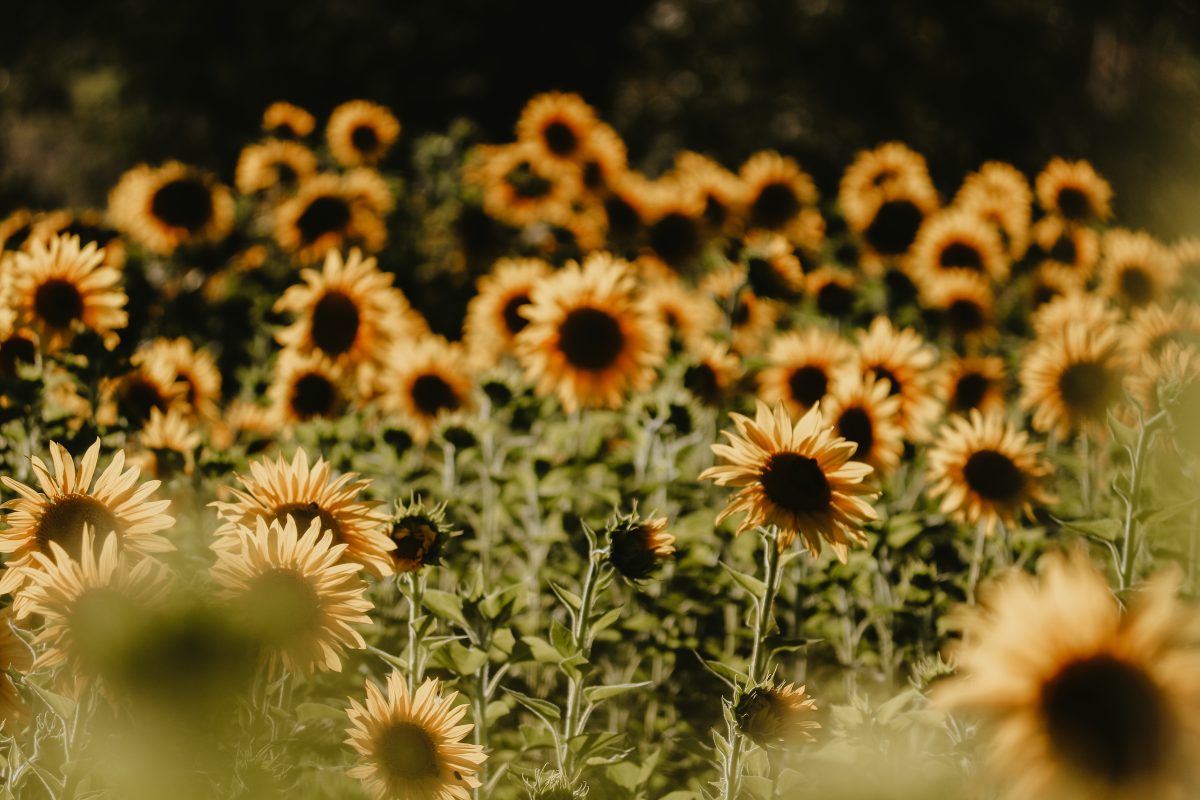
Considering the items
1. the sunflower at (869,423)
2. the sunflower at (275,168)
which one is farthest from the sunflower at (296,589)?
the sunflower at (275,168)

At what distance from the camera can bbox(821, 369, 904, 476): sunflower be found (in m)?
2.59

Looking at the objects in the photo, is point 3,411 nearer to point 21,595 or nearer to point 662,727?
point 21,595

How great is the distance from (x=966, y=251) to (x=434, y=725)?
11.8 ft

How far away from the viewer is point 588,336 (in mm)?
3152

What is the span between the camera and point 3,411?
238cm

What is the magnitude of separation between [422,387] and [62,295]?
118 centimetres

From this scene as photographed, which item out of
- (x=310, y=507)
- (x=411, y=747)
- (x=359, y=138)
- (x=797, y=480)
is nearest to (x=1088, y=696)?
(x=797, y=480)

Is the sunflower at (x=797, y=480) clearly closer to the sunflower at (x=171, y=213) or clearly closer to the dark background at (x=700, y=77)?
the sunflower at (x=171, y=213)

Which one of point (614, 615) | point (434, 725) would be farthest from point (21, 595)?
point (614, 615)

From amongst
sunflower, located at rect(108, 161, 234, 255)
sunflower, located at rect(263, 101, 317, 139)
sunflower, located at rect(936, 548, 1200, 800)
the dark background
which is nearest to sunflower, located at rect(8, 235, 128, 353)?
sunflower, located at rect(108, 161, 234, 255)

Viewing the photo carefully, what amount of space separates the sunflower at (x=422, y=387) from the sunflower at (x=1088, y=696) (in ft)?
8.01

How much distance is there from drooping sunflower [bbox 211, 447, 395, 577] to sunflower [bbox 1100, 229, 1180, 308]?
390cm

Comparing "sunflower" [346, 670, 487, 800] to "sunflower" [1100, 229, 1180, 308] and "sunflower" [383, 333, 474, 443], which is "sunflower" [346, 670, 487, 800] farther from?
"sunflower" [1100, 229, 1180, 308]

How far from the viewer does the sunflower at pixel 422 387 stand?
3.38 m
